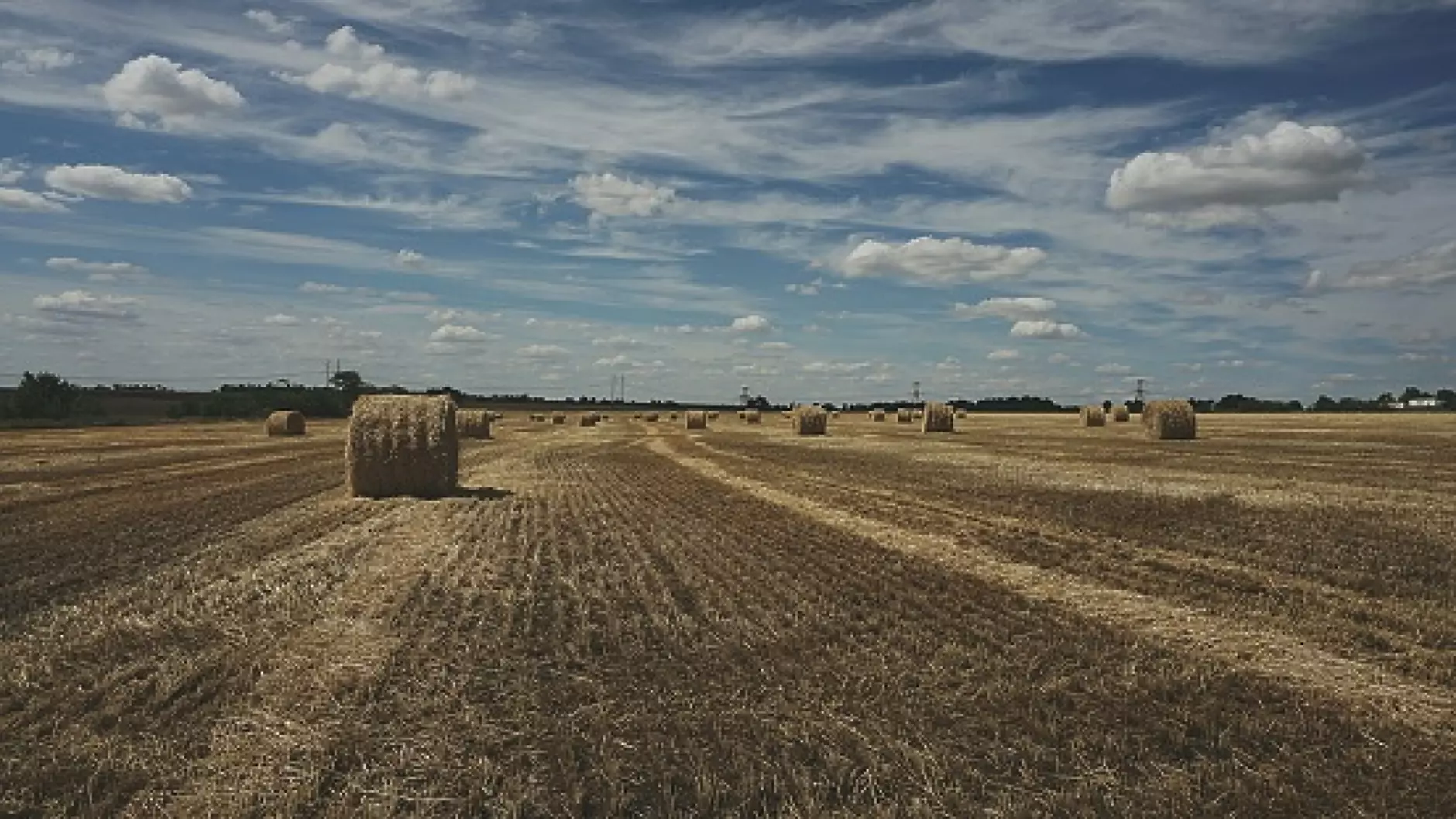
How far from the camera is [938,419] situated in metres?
50.8

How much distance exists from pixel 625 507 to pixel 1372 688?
11948 millimetres

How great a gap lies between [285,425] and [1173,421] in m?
37.6

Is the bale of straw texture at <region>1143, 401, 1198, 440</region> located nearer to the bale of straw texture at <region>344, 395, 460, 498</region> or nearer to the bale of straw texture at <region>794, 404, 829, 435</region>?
the bale of straw texture at <region>794, 404, 829, 435</region>

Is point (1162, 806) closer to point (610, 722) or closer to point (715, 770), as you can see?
point (715, 770)

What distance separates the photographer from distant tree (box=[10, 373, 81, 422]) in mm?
70062

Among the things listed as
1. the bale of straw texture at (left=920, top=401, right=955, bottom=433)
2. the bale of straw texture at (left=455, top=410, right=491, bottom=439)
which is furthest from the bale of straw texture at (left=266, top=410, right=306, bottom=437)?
the bale of straw texture at (left=920, top=401, right=955, bottom=433)

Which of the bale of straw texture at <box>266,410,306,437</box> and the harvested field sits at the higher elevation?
the bale of straw texture at <box>266,410,306,437</box>

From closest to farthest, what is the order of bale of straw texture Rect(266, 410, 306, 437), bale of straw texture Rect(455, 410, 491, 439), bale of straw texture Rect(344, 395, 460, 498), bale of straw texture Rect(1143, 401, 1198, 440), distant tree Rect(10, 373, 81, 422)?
bale of straw texture Rect(344, 395, 460, 498) < bale of straw texture Rect(1143, 401, 1198, 440) < bale of straw texture Rect(455, 410, 491, 439) < bale of straw texture Rect(266, 410, 306, 437) < distant tree Rect(10, 373, 81, 422)

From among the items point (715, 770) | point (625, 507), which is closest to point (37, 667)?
point (715, 770)

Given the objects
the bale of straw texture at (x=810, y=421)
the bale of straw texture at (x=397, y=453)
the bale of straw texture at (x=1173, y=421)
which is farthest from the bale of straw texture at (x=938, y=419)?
the bale of straw texture at (x=397, y=453)

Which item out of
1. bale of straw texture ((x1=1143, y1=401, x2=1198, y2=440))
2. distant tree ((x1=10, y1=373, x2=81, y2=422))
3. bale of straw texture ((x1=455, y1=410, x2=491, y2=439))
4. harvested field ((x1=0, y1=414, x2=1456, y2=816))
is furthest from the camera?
distant tree ((x1=10, y1=373, x2=81, y2=422))

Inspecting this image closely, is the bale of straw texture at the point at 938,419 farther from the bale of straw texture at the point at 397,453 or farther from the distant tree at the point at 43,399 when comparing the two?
the distant tree at the point at 43,399

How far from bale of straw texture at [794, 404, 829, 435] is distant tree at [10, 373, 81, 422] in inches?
1980

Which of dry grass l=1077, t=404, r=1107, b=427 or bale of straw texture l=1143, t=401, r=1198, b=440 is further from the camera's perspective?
dry grass l=1077, t=404, r=1107, b=427
